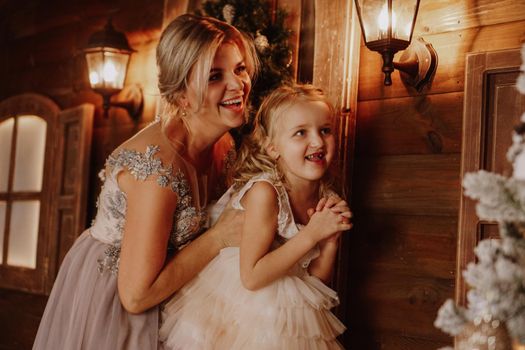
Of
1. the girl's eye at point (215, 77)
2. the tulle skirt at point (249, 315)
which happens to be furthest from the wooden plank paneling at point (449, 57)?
the tulle skirt at point (249, 315)

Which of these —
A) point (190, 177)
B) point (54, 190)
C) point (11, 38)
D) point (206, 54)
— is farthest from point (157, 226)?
point (11, 38)

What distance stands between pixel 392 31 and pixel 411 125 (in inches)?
15.1

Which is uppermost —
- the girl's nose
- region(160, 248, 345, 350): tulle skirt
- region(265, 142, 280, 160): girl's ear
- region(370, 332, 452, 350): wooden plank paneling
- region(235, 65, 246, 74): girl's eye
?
region(235, 65, 246, 74): girl's eye

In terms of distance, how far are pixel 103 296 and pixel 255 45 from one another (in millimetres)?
1138

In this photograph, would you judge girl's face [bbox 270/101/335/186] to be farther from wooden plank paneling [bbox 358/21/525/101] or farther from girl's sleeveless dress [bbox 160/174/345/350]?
wooden plank paneling [bbox 358/21/525/101]

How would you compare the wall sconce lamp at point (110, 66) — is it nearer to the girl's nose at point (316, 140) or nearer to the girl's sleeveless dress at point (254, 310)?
the girl's sleeveless dress at point (254, 310)

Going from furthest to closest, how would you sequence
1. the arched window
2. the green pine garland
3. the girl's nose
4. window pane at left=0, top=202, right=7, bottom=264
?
1. window pane at left=0, top=202, right=7, bottom=264
2. the arched window
3. the green pine garland
4. the girl's nose

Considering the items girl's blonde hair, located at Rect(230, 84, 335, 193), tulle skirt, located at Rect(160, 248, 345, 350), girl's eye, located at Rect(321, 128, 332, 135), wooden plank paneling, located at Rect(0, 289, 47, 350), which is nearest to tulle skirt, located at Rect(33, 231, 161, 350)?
tulle skirt, located at Rect(160, 248, 345, 350)

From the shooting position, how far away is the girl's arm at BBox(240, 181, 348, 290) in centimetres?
212

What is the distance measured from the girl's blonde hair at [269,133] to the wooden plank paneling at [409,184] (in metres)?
0.24

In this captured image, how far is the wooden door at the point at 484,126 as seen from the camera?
7.22 ft

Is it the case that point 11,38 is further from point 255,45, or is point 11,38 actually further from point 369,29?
point 369,29

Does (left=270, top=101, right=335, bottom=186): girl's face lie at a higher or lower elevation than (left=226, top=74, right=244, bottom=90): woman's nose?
lower

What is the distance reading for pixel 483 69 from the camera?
2.23 metres
